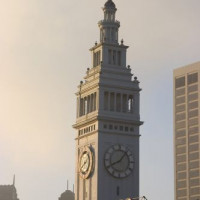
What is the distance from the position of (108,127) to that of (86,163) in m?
6.75

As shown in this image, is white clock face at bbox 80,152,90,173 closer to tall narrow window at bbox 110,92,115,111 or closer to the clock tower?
the clock tower

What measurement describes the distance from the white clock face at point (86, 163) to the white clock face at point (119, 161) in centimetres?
272

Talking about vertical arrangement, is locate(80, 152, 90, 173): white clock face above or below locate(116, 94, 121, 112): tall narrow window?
below

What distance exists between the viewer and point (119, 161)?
14450 cm

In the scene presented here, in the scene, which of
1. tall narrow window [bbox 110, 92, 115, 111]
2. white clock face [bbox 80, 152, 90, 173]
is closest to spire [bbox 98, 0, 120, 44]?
tall narrow window [bbox 110, 92, 115, 111]

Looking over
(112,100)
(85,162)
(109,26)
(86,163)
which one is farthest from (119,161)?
(109,26)

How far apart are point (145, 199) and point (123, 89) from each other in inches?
945

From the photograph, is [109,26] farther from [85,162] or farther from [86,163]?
[86,163]

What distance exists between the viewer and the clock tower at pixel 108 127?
14325 centimetres

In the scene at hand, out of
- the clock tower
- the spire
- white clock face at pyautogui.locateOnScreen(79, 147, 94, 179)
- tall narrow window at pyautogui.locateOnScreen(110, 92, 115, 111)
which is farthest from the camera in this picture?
the spire

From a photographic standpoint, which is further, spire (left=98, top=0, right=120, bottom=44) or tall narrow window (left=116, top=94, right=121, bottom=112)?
spire (left=98, top=0, right=120, bottom=44)

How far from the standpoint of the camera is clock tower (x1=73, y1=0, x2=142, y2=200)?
143 metres

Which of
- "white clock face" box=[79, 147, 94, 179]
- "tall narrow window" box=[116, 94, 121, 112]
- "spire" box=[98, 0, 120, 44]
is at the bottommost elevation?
"white clock face" box=[79, 147, 94, 179]

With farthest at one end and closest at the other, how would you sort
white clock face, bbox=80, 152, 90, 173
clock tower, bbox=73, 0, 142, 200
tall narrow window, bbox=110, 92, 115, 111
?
tall narrow window, bbox=110, 92, 115, 111, white clock face, bbox=80, 152, 90, 173, clock tower, bbox=73, 0, 142, 200
